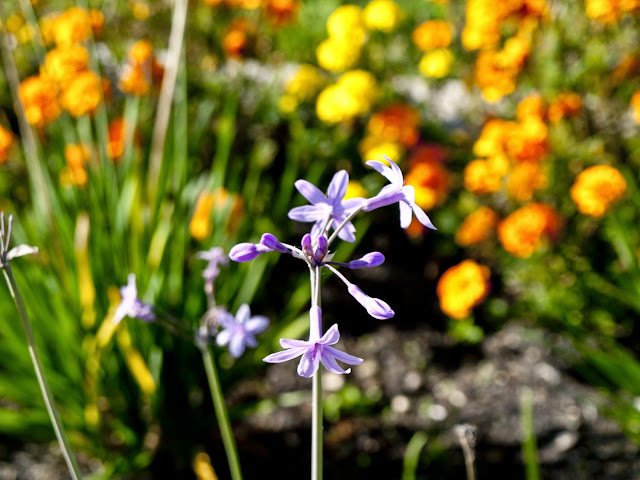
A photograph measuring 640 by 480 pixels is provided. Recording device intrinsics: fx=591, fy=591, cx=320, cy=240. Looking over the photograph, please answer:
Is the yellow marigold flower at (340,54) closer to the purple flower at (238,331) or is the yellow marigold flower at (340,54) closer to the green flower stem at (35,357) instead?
the purple flower at (238,331)

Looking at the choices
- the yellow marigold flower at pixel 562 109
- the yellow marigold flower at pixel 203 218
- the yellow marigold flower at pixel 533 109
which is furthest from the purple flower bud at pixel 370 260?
the yellow marigold flower at pixel 562 109

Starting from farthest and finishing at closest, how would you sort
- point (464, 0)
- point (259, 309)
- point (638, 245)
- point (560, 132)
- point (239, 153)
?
point (464, 0) → point (239, 153) → point (560, 132) → point (259, 309) → point (638, 245)

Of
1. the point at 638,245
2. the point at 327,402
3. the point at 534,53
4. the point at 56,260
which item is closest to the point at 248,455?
the point at 327,402

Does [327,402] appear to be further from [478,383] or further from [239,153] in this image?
[239,153]

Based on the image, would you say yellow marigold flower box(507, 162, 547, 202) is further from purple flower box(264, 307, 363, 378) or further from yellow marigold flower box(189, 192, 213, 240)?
purple flower box(264, 307, 363, 378)

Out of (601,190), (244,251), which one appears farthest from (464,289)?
(244,251)

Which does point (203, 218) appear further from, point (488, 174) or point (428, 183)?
point (488, 174)
